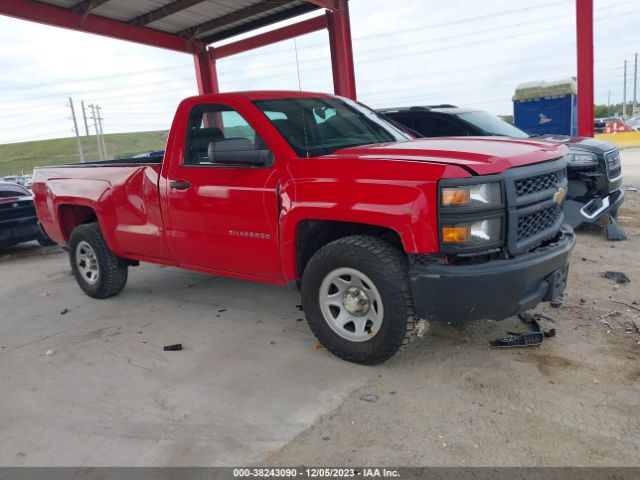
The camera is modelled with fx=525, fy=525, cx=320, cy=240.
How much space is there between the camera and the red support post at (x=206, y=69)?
43.8ft

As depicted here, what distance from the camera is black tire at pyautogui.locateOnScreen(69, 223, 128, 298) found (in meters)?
5.28

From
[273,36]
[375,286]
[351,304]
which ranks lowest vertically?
[351,304]

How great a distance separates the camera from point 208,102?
4.26m

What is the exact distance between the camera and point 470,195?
2928mm

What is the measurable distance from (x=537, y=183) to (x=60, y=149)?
9390 centimetres

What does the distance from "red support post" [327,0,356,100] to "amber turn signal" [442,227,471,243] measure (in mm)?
9214

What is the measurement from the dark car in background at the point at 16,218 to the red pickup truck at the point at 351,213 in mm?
4486

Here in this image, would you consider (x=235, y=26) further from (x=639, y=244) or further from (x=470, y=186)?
(x=470, y=186)

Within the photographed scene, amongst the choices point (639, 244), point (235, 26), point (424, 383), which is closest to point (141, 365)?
point (424, 383)

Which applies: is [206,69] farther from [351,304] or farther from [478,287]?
[478,287]

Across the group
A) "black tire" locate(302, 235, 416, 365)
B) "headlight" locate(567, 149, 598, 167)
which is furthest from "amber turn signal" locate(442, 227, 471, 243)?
"headlight" locate(567, 149, 598, 167)

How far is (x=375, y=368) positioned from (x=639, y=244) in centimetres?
455

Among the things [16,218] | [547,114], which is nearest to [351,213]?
[16,218]

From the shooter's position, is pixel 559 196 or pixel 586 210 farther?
pixel 586 210
